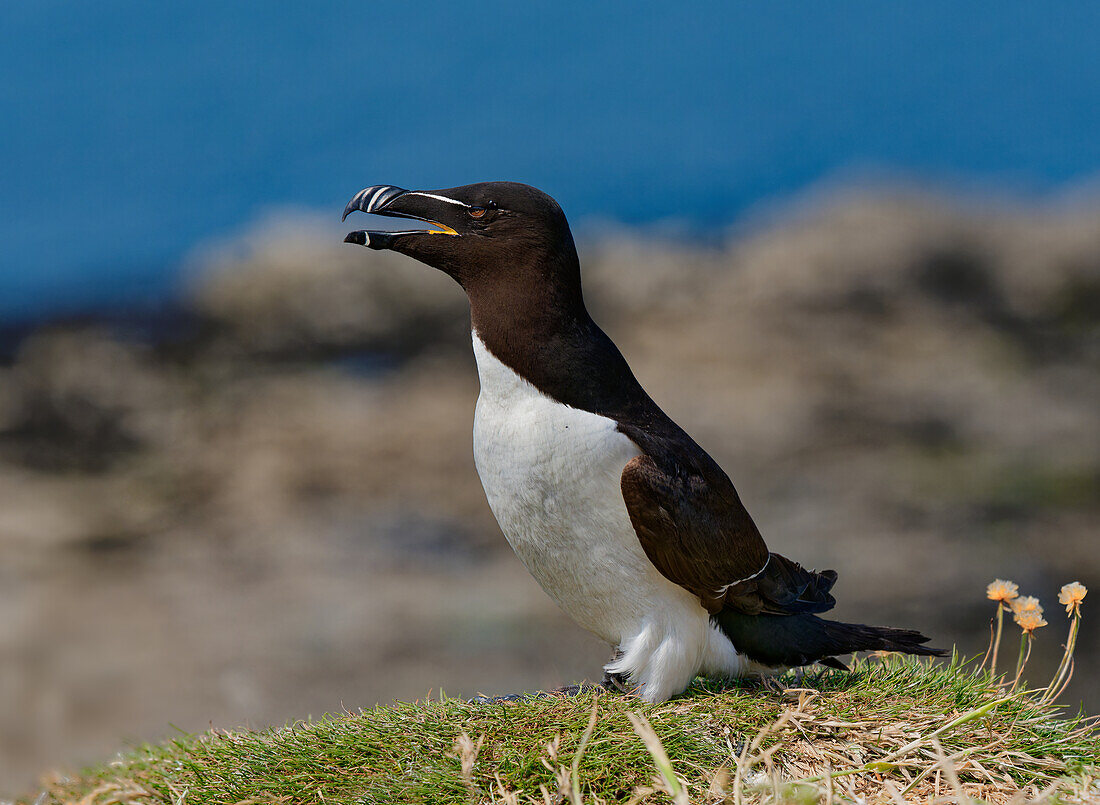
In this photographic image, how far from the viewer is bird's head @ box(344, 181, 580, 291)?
4.27 meters

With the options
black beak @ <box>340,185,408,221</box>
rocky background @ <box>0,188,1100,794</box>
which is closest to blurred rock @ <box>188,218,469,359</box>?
rocky background @ <box>0,188,1100,794</box>

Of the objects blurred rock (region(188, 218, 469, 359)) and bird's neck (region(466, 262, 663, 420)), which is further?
blurred rock (region(188, 218, 469, 359))

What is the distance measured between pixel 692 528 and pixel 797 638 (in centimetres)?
81

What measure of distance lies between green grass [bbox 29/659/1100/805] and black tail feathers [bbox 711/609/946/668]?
238 mm

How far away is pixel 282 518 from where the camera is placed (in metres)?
11.4

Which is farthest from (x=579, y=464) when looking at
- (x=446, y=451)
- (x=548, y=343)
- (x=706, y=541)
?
(x=446, y=451)

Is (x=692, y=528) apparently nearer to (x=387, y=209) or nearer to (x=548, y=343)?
(x=548, y=343)

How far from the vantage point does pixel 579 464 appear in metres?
4.10

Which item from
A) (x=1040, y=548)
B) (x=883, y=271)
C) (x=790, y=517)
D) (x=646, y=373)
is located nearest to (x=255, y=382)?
(x=646, y=373)

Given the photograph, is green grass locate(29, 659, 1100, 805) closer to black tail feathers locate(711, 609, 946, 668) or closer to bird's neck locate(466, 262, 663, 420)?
black tail feathers locate(711, 609, 946, 668)

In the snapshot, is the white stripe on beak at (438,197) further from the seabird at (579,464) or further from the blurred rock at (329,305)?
the blurred rock at (329,305)

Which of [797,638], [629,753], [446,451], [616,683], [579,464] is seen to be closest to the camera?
[629,753]

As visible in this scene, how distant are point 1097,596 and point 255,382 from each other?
9333mm

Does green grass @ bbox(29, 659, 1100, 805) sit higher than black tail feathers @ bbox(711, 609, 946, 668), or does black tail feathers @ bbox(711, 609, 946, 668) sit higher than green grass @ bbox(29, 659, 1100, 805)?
black tail feathers @ bbox(711, 609, 946, 668)
